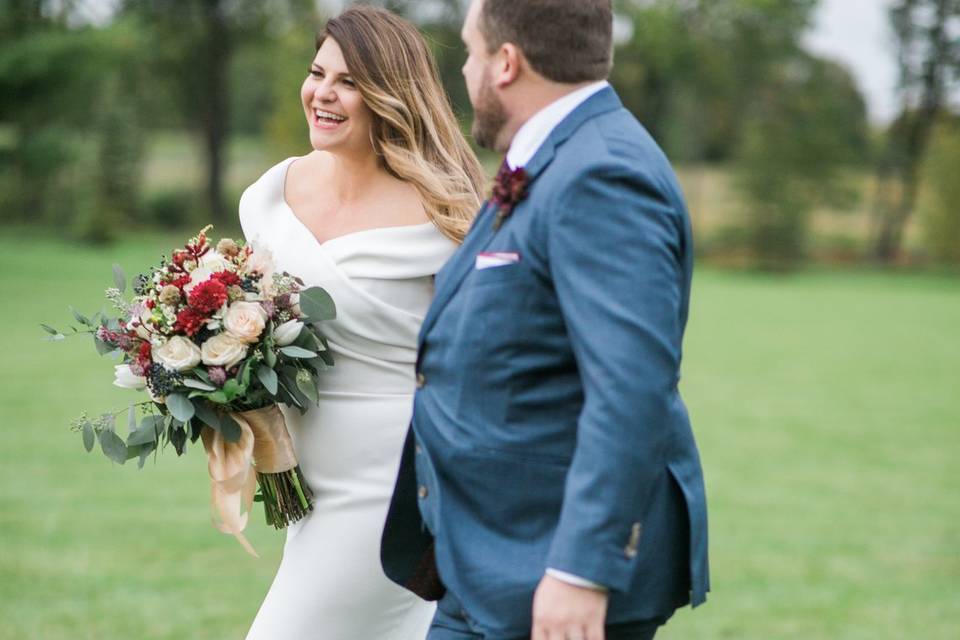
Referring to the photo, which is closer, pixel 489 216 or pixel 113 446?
pixel 489 216

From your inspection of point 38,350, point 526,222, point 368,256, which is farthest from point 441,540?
point 38,350

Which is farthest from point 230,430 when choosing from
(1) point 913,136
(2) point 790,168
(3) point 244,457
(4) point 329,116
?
(1) point 913,136

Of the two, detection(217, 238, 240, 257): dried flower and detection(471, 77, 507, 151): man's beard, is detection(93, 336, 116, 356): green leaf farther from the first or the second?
detection(471, 77, 507, 151): man's beard

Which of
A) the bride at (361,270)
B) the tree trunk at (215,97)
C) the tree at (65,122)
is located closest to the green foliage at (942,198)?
the tree trunk at (215,97)

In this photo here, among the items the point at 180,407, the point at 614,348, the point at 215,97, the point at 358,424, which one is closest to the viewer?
the point at 614,348

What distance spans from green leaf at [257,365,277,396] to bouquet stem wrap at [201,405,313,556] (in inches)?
6.9

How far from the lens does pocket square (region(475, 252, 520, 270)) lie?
94.2 inches

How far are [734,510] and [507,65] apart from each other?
27.0 ft

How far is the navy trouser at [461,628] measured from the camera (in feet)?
8.15

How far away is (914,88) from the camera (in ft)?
169

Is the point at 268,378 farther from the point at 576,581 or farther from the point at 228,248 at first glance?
the point at 576,581

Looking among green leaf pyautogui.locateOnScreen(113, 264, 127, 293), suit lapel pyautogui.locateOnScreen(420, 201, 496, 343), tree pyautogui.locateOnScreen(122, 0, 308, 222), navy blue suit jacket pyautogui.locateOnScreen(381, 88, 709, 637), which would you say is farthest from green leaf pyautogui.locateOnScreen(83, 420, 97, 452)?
tree pyautogui.locateOnScreen(122, 0, 308, 222)

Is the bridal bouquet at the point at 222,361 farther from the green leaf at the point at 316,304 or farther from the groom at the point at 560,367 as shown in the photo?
the groom at the point at 560,367

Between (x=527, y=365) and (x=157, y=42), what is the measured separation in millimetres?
50334
